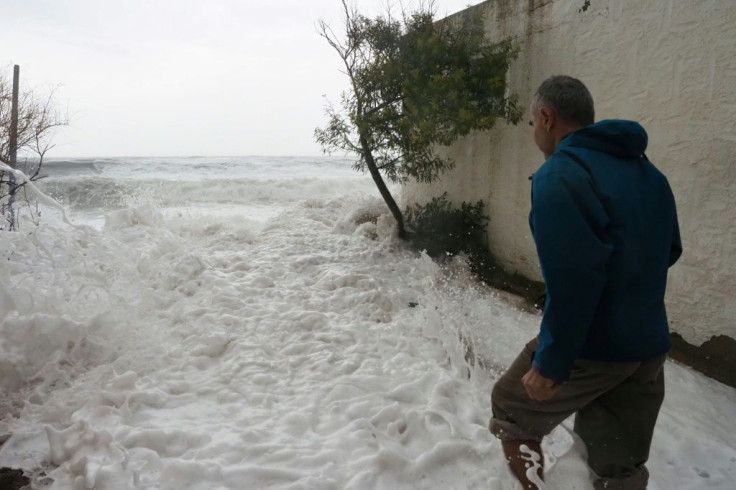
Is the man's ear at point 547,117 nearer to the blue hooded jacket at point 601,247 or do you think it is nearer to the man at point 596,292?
the man at point 596,292

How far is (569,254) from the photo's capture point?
62.9 inches

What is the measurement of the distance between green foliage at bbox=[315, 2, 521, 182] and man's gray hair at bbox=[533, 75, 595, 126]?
4.26 metres

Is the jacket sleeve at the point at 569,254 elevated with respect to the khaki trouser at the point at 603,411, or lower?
elevated

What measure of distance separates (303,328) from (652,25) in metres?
4.15

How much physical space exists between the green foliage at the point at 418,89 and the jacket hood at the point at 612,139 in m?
4.40

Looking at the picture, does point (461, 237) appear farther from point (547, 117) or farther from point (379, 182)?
point (547, 117)

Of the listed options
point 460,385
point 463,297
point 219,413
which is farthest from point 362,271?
point 219,413

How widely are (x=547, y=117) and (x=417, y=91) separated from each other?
186 inches

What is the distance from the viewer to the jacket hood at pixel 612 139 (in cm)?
178

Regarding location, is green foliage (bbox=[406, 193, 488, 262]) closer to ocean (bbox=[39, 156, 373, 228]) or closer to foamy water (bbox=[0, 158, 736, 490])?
foamy water (bbox=[0, 158, 736, 490])

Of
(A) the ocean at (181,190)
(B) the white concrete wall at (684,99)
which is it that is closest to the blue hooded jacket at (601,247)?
(B) the white concrete wall at (684,99)


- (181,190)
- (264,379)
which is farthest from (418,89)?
(181,190)

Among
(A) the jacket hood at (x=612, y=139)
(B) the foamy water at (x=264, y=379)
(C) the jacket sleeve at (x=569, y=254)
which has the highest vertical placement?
(A) the jacket hood at (x=612, y=139)

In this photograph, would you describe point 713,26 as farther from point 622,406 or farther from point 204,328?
point 204,328
